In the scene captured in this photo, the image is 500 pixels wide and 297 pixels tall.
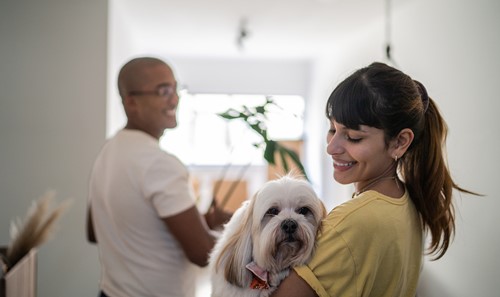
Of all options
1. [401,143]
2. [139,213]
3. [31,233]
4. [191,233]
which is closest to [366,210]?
[401,143]

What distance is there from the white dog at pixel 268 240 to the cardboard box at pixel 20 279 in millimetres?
732

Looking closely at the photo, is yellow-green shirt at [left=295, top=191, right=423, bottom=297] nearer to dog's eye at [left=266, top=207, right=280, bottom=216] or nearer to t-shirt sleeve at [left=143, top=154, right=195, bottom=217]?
dog's eye at [left=266, top=207, right=280, bottom=216]

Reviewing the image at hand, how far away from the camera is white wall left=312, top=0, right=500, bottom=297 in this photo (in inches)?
96.7

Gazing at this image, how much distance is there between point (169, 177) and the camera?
5.00 ft

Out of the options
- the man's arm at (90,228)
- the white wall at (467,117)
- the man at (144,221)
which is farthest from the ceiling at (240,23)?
the man at (144,221)

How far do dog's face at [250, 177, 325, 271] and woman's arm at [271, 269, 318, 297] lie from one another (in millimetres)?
72

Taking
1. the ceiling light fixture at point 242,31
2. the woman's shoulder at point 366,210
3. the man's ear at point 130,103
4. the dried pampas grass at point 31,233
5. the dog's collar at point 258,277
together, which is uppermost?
the ceiling light fixture at point 242,31

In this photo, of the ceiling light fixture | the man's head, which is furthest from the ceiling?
the man's head

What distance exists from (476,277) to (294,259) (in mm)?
2050

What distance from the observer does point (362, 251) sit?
0.90 m

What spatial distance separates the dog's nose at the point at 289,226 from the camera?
107 cm

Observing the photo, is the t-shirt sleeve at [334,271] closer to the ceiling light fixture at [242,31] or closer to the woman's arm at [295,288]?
the woman's arm at [295,288]

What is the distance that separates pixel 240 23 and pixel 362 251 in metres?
4.06

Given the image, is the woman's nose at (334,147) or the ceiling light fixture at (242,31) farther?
the ceiling light fixture at (242,31)
